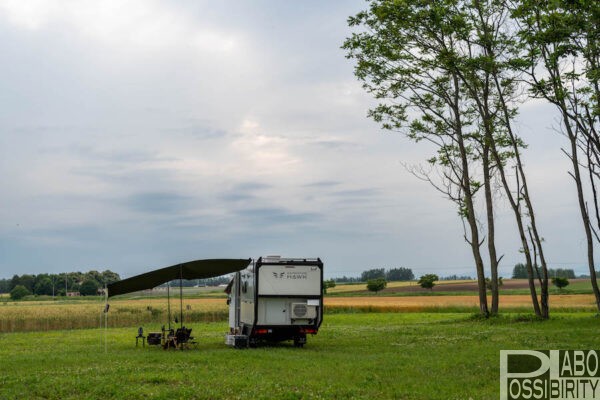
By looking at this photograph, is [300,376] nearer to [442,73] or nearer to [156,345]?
[156,345]

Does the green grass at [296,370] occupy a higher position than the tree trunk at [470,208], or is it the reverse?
the tree trunk at [470,208]

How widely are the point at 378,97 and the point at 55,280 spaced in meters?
120

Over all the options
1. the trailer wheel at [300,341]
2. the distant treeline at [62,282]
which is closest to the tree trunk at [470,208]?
the trailer wheel at [300,341]

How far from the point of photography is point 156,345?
1023 inches

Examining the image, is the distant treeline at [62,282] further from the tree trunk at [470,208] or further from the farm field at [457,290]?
the tree trunk at [470,208]

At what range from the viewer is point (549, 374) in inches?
561

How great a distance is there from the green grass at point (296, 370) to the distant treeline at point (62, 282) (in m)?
116

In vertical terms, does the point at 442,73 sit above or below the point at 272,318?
above

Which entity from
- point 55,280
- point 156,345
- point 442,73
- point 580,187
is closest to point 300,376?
point 156,345

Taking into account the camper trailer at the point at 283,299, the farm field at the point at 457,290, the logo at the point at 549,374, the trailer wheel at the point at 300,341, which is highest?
the camper trailer at the point at 283,299

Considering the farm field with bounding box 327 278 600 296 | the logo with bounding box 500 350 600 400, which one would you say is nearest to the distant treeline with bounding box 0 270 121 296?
the farm field with bounding box 327 278 600 296

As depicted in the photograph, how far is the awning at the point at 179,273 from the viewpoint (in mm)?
23531

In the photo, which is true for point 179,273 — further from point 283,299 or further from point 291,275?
point 291,275

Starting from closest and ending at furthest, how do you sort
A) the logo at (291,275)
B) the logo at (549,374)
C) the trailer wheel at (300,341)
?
the logo at (549,374) → the logo at (291,275) → the trailer wheel at (300,341)
